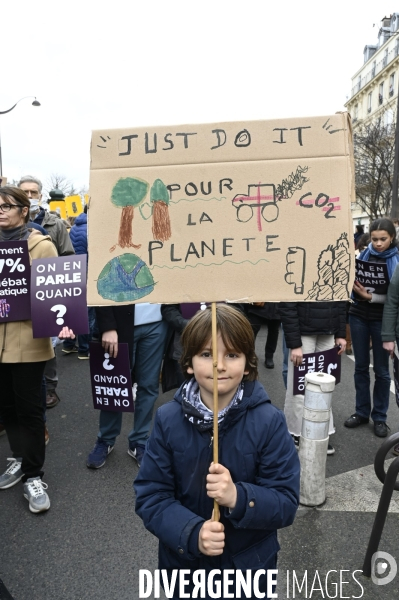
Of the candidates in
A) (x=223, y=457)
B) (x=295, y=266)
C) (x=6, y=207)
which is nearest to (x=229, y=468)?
(x=223, y=457)

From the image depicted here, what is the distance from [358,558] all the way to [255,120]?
2.32 meters

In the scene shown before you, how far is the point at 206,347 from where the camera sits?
1.56 m

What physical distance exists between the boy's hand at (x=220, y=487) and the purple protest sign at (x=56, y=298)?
59.2 inches

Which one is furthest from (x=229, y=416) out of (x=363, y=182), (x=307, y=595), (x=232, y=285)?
(x=363, y=182)

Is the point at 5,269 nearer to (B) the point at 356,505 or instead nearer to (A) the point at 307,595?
(A) the point at 307,595

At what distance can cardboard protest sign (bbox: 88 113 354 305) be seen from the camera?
1.54 meters

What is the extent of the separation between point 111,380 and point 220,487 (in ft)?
6.52

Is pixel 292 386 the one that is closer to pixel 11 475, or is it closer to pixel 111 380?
pixel 111 380

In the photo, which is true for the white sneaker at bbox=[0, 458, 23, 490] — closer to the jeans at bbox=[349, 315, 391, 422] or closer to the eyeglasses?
the eyeglasses

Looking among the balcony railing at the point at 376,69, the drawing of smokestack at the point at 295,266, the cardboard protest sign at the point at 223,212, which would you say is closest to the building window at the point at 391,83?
the balcony railing at the point at 376,69

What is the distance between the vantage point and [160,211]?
161 cm

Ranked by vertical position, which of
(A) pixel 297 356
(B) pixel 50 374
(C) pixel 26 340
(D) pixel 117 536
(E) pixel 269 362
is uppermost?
Result: (C) pixel 26 340

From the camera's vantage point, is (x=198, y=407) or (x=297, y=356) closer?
(x=198, y=407)

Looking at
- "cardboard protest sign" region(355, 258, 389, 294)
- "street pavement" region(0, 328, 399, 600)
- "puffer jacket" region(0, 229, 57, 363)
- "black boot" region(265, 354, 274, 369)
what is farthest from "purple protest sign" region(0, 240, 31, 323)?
"black boot" region(265, 354, 274, 369)
